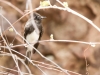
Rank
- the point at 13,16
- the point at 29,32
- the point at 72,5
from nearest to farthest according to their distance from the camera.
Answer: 1. the point at 29,32
2. the point at 13,16
3. the point at 72,5

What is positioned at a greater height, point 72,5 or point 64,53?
point 72,5

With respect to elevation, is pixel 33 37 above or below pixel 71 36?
below

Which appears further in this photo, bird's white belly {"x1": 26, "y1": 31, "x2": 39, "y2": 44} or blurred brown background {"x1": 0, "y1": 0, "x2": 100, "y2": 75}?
blurred brown background {"x1": 0, "y1": 0, "x2": 100, "y2": 75}

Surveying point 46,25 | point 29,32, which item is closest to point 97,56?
point 46,25

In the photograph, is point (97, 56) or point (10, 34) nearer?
point (10, 34)

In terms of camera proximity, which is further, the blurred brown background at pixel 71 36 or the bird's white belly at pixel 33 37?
the blurred brown background at pixel 71 36

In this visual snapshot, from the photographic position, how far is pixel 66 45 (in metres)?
4.32

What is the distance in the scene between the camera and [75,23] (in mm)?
4258

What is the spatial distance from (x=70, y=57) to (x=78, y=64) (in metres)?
0.14

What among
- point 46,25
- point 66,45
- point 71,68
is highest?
point 46,25

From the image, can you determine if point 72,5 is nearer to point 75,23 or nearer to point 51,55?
point 75,23

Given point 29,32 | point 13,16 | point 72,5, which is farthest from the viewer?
point 72,5

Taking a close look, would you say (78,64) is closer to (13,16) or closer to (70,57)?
(70,57)

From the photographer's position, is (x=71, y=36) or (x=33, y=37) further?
(x=71, y=36)
